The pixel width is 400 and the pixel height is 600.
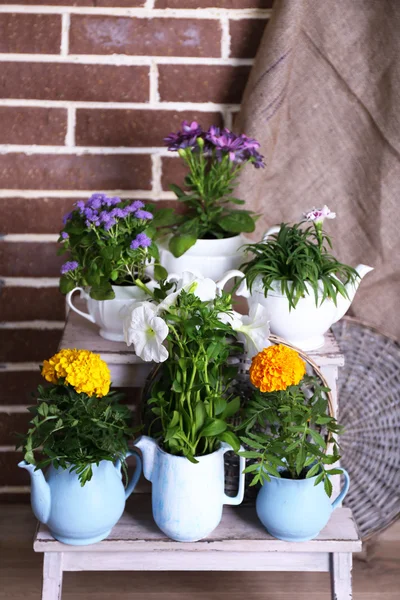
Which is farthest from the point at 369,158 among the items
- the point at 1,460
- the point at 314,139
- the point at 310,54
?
the point at 1,460

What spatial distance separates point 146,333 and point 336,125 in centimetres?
63

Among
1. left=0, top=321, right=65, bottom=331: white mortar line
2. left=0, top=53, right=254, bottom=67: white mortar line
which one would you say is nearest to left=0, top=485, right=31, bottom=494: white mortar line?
left=0, top=321, right=65, bottom=331: white mortar line

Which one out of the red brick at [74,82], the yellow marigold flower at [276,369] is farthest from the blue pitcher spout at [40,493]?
the red brick at [74,82]

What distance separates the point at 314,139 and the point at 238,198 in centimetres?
19

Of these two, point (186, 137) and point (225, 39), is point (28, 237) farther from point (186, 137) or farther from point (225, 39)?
point (225, 39)

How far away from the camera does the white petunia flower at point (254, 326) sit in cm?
106

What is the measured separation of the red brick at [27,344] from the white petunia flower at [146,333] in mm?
546

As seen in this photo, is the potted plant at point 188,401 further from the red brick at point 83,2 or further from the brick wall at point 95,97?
the red brick at point 83,2

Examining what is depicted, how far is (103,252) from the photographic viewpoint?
112 centimetres

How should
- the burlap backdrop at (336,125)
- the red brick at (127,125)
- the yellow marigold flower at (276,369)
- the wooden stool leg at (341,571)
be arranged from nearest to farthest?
the yellow marigold flower at (276,369), the wooden stool leg at (341,571), the burlap backdrop at (336,125), the red brick at (127,125)

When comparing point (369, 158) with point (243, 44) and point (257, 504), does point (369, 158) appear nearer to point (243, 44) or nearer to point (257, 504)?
point (243, 44)

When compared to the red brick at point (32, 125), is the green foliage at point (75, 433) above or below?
below

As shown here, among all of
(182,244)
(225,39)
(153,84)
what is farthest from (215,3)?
(182,244)

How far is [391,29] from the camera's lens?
52.6 inches
